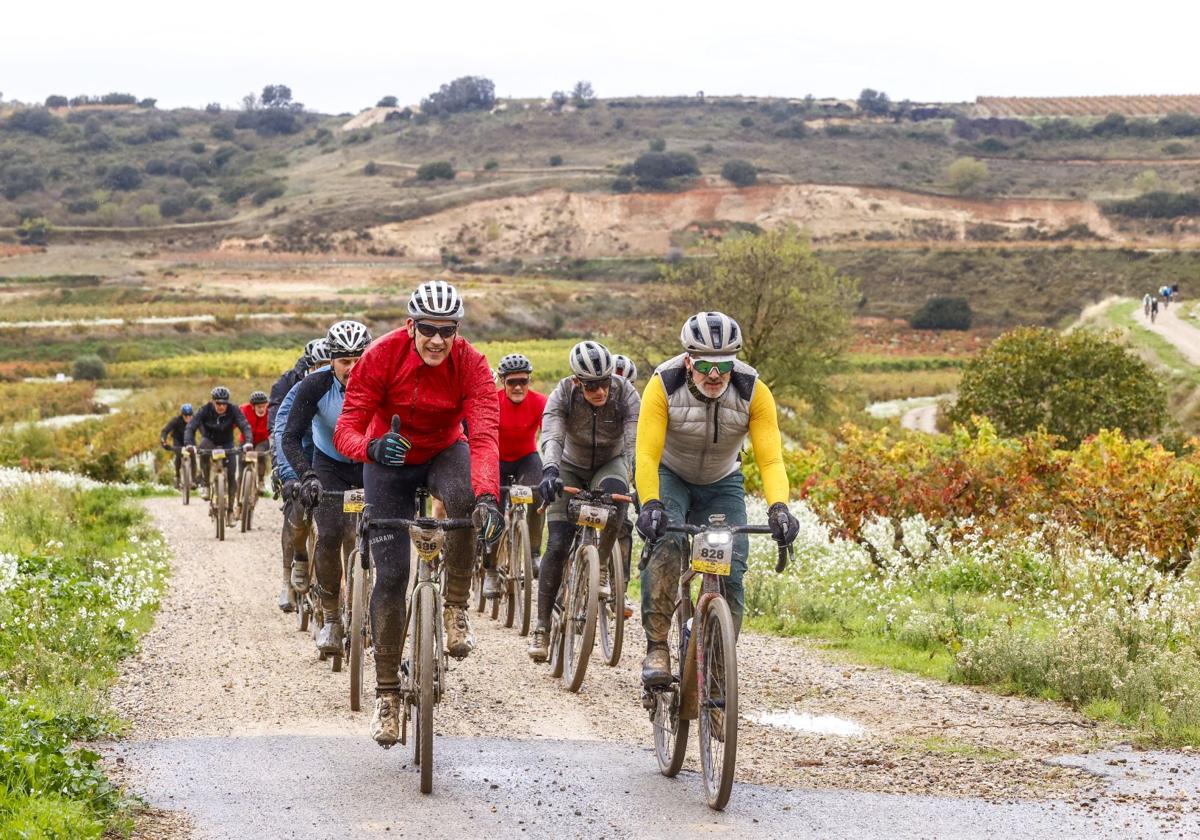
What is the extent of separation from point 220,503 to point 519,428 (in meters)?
8.43

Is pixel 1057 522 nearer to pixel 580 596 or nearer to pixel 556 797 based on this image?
pixel 580 596

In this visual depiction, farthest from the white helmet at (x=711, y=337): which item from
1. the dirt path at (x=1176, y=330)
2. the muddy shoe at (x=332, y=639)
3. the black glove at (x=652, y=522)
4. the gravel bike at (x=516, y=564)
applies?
the dirt path at (x=1176, y=330)

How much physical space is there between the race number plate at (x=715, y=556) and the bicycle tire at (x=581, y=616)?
8.72ft

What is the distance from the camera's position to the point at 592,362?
10.6 metres

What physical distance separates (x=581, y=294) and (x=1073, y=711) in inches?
3686

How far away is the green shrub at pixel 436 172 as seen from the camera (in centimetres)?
15038

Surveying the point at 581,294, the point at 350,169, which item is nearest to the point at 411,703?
the point at 581,294

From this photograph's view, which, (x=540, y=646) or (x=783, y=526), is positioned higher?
(x=783, y=526)

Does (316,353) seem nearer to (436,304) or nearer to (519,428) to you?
(519,428)

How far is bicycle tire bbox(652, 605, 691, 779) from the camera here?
7.70 meters

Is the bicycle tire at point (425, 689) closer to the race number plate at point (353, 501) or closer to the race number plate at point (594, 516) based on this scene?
the race number plate at point (353, 501)

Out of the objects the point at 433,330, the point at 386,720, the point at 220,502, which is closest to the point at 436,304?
the point at 433,330

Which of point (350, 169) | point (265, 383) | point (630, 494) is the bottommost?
point (265, 383)

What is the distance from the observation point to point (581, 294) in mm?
102375
